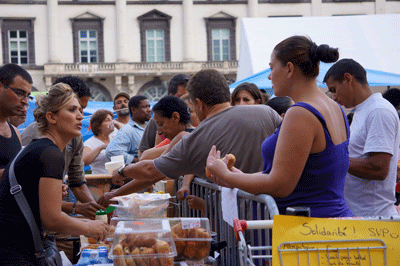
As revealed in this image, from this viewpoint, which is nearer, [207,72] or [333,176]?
[333,176]

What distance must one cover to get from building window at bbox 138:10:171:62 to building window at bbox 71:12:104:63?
2617 millimetres

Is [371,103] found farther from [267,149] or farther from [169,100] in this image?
[169,100]

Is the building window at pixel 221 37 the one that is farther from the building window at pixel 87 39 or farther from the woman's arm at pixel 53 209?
the woman's arm at pixel 53 209

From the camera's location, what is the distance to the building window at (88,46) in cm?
3088

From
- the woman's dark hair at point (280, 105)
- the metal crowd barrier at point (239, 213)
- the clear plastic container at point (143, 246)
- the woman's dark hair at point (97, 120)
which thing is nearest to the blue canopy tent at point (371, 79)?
the woman's dark hair at point (97, 120)

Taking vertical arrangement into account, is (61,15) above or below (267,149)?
above

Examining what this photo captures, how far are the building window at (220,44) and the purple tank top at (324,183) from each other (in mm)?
30132

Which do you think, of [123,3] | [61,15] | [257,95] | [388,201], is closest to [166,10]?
[123,3]

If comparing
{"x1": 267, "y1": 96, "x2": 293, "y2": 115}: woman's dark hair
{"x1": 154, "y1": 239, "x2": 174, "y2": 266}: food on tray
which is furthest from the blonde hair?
{"x1": 267, "y1": 96, "x2": 293, "y2": 115}: woman's dark hair

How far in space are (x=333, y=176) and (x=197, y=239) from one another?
65cm

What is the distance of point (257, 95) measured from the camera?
4.76 meters

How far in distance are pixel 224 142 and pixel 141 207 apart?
Result: 74cm

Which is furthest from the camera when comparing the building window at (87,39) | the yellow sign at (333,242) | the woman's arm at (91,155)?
the building window at (87,39)

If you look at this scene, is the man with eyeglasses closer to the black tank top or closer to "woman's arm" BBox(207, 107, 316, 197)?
the black tank top
